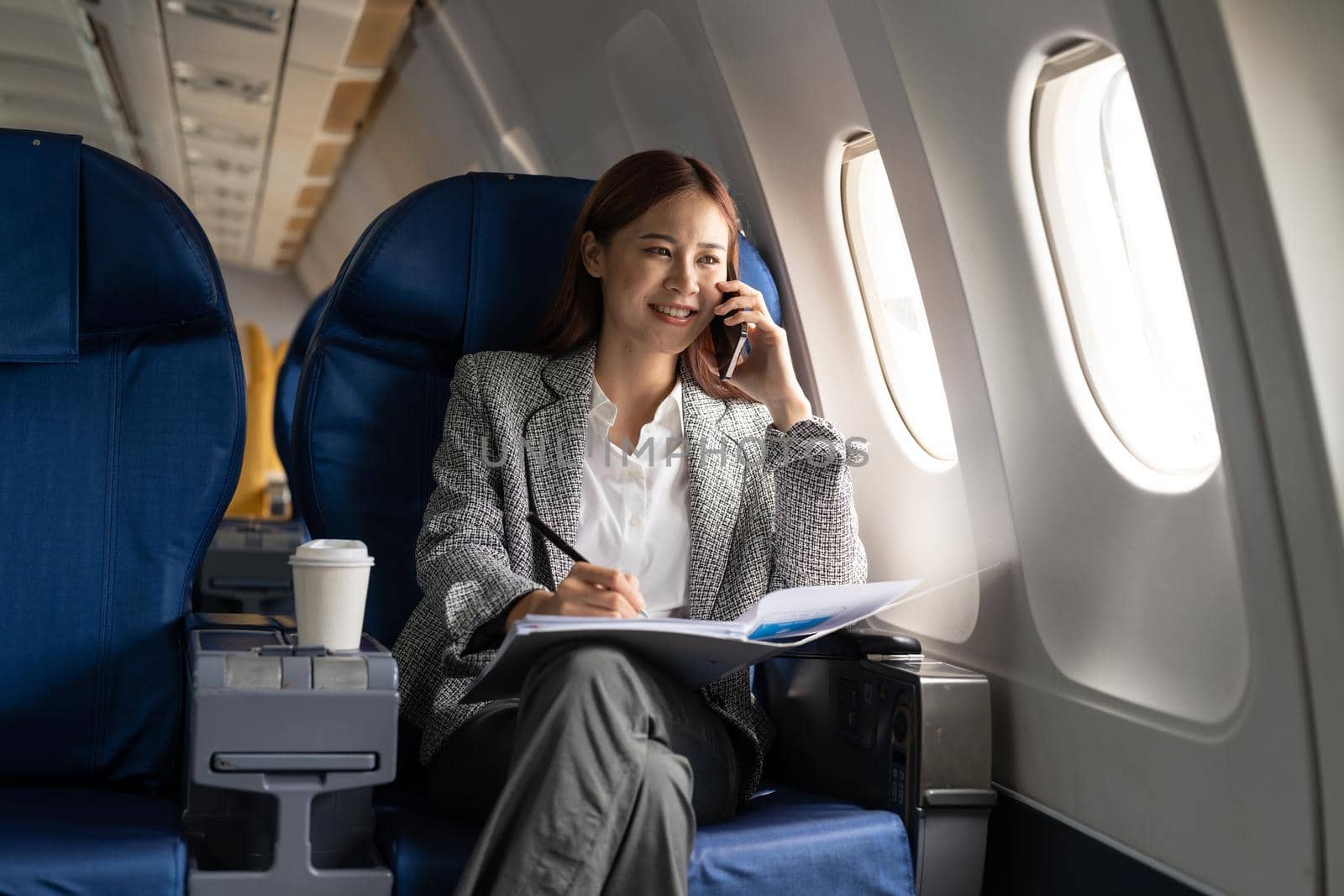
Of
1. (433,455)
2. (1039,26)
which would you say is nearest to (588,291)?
(433,455)

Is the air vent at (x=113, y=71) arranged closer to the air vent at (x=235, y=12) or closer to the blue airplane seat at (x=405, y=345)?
the air vent at (x=235, y=12)

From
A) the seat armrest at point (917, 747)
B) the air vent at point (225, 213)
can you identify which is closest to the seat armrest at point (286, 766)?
the seat armrest at point (917, 747)

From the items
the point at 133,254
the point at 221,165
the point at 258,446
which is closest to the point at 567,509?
the point at 133,254

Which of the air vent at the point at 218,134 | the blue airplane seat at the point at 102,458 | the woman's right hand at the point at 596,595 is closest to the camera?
the woman's right hand at the point at 596,595

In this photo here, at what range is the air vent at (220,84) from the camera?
653 centimetres

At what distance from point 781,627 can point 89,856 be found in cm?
96

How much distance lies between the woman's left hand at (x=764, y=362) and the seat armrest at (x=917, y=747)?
420 mm

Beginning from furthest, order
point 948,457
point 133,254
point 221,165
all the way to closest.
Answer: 1. point 221,165
2. point 948,457
3. point 133,254

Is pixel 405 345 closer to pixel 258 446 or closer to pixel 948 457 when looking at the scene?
pixel 948 457

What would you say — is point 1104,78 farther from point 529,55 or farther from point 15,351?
point 529,55

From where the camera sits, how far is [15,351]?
82.6 inches

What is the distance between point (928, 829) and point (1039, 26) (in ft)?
4.14

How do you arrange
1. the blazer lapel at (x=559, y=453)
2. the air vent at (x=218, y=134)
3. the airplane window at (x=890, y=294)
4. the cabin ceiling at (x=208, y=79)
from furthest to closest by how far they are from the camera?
the air vent at (x=218, y=134), the cabin ceiling at (x=208, y=79), the airplane window at (x=890, y=294), the blazer lapel at (x=559, y=453)

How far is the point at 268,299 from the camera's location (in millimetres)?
15148
